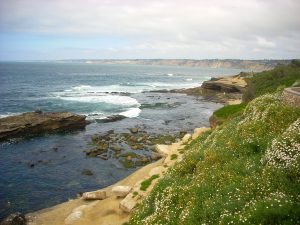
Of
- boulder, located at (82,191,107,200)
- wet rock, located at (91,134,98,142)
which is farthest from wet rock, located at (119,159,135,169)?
boulder, located at (82,191,107,200)

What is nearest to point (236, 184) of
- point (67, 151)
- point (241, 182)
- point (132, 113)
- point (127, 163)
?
Answer: point (241, 182)

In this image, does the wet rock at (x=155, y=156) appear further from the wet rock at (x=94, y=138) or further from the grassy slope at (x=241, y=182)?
the grassy slope at (x=241, y=182)

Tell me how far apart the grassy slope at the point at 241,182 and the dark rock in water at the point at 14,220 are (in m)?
10.4

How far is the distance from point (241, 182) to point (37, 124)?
43.5m

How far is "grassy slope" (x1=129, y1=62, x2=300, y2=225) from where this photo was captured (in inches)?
477

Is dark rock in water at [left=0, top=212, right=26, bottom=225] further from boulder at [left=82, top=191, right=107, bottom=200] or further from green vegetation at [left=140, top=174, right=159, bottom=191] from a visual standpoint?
green vegetation at [left=140, top=174, right=159, bottom=191]

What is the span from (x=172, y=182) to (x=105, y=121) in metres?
42.7

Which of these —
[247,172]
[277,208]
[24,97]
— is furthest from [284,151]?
[24,97]

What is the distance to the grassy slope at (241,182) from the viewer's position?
12125mm

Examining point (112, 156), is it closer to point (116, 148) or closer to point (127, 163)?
point (116, 148)

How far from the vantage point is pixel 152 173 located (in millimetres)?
27469

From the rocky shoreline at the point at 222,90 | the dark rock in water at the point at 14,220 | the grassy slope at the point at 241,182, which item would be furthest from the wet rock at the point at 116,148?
the rocky shoreline at the point at 222,90

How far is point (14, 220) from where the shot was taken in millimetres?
22953

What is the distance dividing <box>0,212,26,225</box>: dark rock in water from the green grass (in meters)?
10.4
